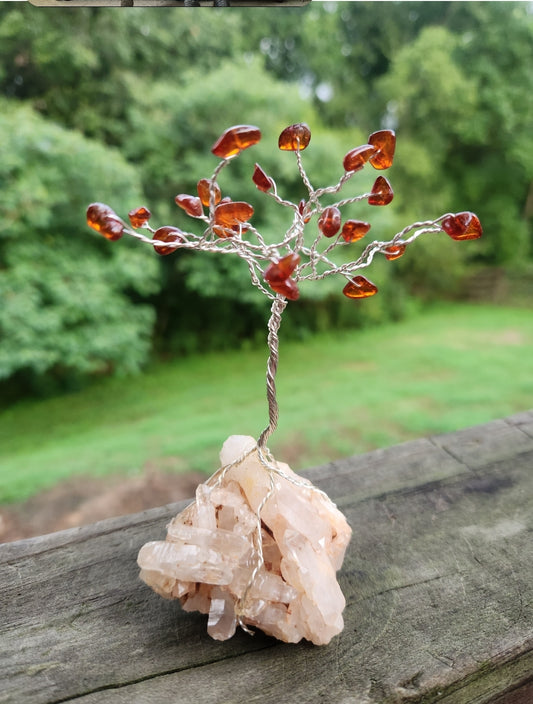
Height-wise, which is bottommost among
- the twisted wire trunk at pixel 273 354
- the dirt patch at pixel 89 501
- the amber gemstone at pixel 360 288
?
the dirt patch at pixel 89 501

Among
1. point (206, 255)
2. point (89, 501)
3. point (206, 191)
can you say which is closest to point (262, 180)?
point (206, 191)

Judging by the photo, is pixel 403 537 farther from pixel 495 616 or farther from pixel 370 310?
pixel 370 310

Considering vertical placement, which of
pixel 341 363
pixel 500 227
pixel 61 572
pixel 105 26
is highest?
pixel 105 26

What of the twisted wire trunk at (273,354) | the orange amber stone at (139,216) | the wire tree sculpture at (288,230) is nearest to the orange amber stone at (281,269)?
the wire tree sculpture at (288,230)

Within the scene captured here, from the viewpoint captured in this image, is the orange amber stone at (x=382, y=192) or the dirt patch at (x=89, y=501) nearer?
the orange amber stone at (x=382, y=192)

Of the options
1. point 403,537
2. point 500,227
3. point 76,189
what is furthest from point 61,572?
point 500,227

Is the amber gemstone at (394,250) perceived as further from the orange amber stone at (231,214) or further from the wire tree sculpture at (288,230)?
the orange amber stone at (231,214)

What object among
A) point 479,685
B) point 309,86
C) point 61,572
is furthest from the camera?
point 309,86

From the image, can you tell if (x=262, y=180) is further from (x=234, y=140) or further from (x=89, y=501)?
(x=89, y=501)
